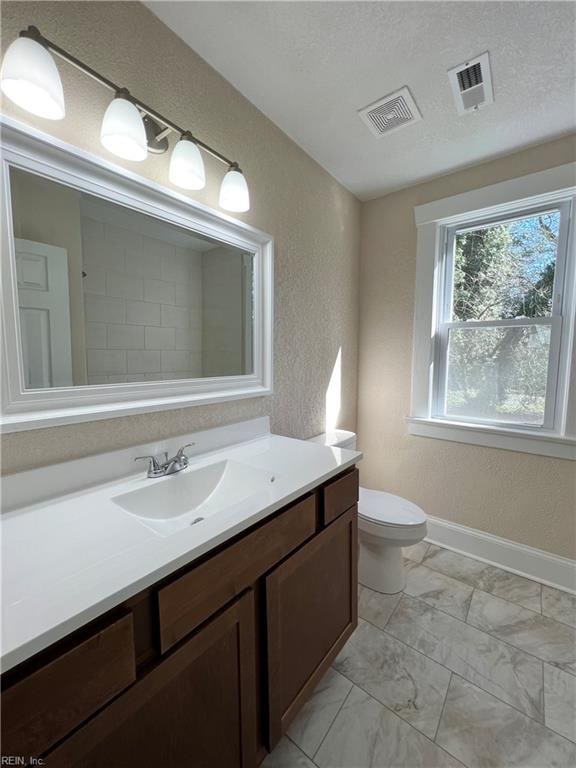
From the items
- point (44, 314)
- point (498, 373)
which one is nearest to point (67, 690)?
point (44, 314)

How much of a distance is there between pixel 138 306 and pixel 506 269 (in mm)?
1997

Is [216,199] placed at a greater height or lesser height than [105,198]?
greater

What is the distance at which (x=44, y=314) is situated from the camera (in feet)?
3.00

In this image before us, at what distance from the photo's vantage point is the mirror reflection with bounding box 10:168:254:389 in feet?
2.91

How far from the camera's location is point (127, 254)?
43.1 inches

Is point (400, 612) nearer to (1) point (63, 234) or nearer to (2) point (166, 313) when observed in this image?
(2) point (166, 313)

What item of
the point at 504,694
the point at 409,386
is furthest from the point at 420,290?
the point at 504,694

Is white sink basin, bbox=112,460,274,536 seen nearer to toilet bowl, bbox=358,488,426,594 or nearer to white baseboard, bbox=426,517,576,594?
toilet bowl, bbox=358,488,426,594

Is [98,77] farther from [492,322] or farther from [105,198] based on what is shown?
[492,322]

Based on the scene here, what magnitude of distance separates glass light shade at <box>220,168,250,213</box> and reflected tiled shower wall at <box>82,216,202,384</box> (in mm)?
230

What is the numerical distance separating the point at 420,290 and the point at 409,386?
636mm

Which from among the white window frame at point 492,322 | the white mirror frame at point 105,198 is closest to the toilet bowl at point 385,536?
the white window frame at point 492,322

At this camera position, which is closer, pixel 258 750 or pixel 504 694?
pixel 258 750

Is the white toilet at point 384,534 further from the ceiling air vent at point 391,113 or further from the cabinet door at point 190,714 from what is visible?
the ceiling air vent at point 391,113
